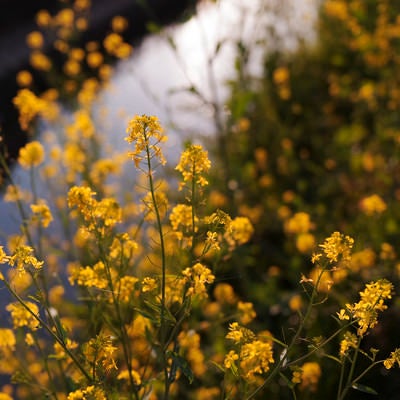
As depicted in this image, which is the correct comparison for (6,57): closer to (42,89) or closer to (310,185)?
(42,89)

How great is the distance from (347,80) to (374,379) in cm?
325

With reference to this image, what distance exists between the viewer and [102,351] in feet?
4.71

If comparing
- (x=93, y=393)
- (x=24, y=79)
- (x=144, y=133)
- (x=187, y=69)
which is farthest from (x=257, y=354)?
(x=187, y=69)

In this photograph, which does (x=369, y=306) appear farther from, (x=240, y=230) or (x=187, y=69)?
(x=187, y=69)

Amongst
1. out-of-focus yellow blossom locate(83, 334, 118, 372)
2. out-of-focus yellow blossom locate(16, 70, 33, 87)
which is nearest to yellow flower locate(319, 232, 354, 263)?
out-of-focus yellow blossom locate(83, 334, 118, 372)

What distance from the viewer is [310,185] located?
171 inches

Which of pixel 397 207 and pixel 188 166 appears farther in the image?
pixel 397 207

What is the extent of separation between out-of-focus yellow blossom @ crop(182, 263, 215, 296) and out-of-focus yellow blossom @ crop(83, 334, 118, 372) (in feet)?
0.81

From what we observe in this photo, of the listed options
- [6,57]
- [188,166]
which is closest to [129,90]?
[6,57]

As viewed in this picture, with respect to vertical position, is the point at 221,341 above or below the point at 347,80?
below

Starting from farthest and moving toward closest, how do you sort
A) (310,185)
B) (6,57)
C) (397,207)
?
(6,57) < (310,185) < (397,207)

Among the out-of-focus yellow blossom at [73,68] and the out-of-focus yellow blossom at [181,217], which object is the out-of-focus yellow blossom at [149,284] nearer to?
the out-of-focus yellow blossom at [181,217]

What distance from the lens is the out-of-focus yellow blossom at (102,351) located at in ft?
4.59

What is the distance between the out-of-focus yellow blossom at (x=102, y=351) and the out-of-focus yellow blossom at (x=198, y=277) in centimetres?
25
